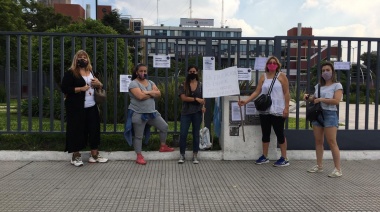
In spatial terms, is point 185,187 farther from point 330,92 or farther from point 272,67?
point 330,92

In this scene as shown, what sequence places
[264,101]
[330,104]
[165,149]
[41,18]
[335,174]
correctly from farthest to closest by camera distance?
[41,18] < [165,149] < [264,101] < [335,174] < [330,104]

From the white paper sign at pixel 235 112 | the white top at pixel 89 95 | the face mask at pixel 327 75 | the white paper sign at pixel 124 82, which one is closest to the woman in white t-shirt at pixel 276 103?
the white paper sign at pixel 235 112

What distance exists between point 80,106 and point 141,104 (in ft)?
3.42

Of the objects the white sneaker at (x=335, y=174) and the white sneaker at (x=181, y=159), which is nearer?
the white sneaker at (x=335, y=174)

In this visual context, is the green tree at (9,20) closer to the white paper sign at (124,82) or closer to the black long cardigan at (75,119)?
the white paper sign at (124,82)

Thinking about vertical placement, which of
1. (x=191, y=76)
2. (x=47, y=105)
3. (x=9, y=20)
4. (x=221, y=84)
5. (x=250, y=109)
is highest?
(x=9, y=20)

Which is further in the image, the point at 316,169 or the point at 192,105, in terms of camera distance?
the point at 192,105

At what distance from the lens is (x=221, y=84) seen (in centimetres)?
688

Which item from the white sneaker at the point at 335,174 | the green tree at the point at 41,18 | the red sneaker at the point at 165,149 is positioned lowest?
the white sneaker at the point at 335,174

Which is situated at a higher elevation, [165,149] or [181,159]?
[165,149]

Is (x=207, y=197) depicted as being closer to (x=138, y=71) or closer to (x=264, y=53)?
(x=138, y=71)

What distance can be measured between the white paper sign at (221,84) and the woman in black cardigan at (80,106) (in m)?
1.90

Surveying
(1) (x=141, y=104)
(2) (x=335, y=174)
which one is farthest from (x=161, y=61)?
(2) (x=335, y=174)

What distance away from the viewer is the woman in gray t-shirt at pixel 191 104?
22.0 ft
